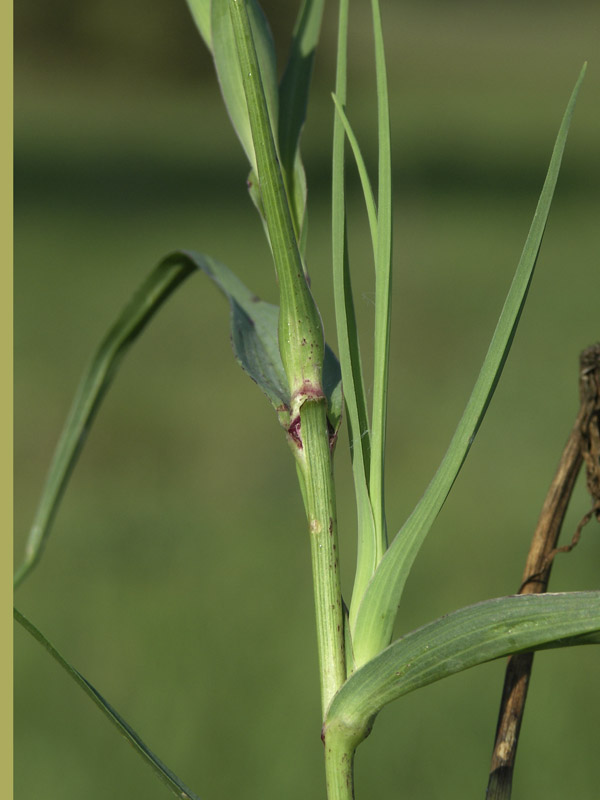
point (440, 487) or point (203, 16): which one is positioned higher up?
point (203, 16)

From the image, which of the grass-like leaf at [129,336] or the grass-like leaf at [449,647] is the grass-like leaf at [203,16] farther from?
the grass-like leaf at [449,647]

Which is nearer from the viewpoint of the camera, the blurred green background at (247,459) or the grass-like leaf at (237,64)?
the grass-like leaf at (237,64)

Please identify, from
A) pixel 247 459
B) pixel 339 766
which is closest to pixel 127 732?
pixel 339 766

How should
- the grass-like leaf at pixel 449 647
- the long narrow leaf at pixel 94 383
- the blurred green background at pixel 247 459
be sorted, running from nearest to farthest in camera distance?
the grass-like leaf at pixel 449 647
the long narrow leaf at pixel 94 383
the blurred green background at pixel 247 459

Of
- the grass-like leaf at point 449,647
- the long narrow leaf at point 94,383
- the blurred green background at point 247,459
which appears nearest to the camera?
the grass-like leaf at point 449,647

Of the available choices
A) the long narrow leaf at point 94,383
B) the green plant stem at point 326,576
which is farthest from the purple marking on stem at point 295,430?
the long narrow leaf at point 94,383

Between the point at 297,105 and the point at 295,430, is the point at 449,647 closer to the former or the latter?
the point at 295,430
